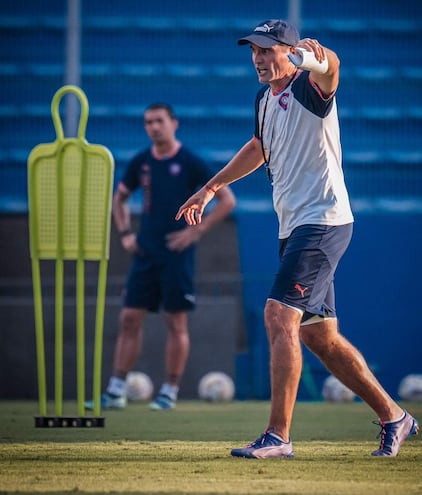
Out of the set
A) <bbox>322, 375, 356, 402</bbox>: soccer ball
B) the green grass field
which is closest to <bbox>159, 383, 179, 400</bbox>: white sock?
the green grass field

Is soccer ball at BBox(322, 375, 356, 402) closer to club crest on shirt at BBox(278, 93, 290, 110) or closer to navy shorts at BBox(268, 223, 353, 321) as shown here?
navy shorts at BBox(268, 223, 353, 321)

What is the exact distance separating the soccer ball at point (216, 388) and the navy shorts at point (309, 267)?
18.3ft

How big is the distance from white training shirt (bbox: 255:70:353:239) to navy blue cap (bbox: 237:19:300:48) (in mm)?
175

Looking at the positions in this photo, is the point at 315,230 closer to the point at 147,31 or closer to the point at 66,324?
the point at 66,324

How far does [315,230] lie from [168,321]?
4.53 metres

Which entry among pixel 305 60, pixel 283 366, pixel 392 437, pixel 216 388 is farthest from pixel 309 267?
pixel 216 388

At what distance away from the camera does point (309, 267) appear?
5.61 m

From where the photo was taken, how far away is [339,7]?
51.8 ft

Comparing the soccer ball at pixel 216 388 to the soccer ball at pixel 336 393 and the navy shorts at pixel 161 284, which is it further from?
the navy shorts at pixel 161 284

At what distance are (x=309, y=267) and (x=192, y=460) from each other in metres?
1.04

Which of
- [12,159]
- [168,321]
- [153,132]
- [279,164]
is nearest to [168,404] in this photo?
[168,321]

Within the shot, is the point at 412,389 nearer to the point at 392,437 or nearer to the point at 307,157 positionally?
the point at 392,437

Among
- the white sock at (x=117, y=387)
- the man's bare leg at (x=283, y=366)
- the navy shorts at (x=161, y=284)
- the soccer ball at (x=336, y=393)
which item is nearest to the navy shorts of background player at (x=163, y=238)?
the navy shorts at (x=161, y=284)


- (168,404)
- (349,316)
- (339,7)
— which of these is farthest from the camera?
(339,7)
